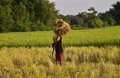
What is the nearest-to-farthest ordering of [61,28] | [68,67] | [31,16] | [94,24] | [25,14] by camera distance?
[68,67] < [61,28] < [94,24] < [25,14] < [31,16]

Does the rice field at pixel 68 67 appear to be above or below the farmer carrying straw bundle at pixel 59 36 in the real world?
below

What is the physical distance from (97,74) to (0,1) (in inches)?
1864

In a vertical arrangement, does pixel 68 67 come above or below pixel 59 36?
below

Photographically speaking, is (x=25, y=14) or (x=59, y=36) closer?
(x=59, y=36)

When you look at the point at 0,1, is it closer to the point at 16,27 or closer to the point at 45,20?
the point at 16,27

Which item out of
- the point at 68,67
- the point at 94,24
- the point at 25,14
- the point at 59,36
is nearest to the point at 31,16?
the point at 25,14

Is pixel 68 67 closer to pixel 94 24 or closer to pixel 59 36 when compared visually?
pixel 59 36

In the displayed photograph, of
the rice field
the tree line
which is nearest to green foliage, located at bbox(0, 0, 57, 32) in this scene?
the tree line

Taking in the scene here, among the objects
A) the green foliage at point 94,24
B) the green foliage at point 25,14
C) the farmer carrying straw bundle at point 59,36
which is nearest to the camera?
the farmer carrying straw bundle at point 59,36

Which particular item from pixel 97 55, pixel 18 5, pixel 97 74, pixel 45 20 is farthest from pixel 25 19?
pixel 97 74

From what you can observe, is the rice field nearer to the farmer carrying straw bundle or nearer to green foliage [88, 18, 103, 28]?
the farmer carrying straw bundle

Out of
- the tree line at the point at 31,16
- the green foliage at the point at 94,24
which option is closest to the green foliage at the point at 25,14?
the tree line at the point at 31,16

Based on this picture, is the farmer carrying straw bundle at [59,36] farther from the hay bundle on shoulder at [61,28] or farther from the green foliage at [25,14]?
the green foliage at [25,14]

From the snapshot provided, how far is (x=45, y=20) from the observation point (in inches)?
2544
